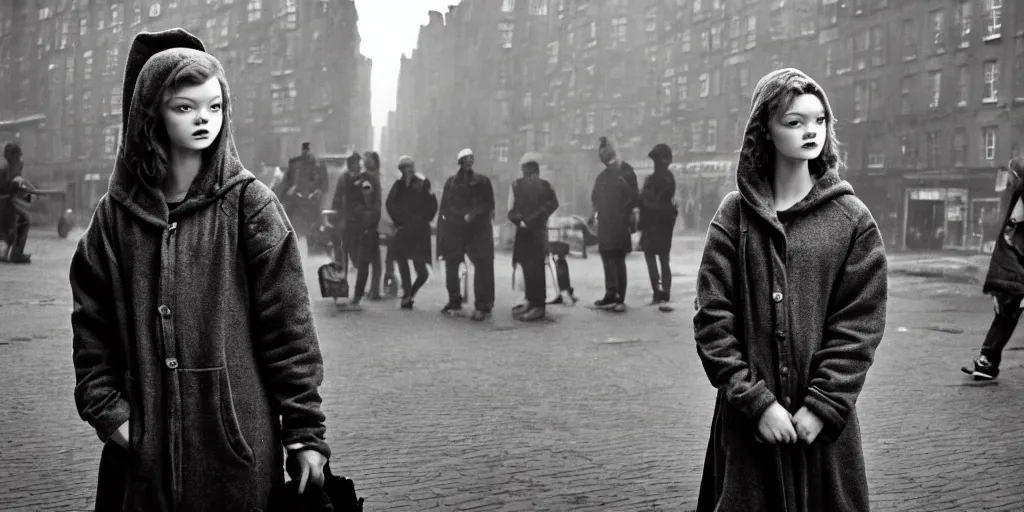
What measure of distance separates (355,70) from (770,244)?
15042 mm

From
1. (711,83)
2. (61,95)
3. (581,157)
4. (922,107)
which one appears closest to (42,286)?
(61,95)

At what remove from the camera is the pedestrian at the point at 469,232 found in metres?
13.4

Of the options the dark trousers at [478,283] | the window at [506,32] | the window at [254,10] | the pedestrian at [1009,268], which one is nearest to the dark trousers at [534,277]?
the dark trousers at [478,283]

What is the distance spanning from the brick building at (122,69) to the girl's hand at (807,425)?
26.3ft

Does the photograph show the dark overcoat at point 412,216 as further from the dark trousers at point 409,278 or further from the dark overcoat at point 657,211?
the dark overcoat at point 657,211

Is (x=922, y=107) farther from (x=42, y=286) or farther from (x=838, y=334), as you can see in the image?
(x=838, y=334)

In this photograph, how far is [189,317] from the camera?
8.36 feet

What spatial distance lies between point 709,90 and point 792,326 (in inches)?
749

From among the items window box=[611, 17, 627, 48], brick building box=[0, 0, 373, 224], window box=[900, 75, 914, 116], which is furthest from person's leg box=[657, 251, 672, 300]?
window box=[900, 75, 914, 116]

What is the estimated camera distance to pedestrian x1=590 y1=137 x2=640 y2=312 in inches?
555

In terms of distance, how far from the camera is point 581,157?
21.2m

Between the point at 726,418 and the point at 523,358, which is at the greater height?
the point at 726,418

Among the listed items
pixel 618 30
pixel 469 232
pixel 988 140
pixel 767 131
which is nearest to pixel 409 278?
pixel 469 232

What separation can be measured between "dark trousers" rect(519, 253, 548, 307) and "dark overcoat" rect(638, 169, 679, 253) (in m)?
2.20
